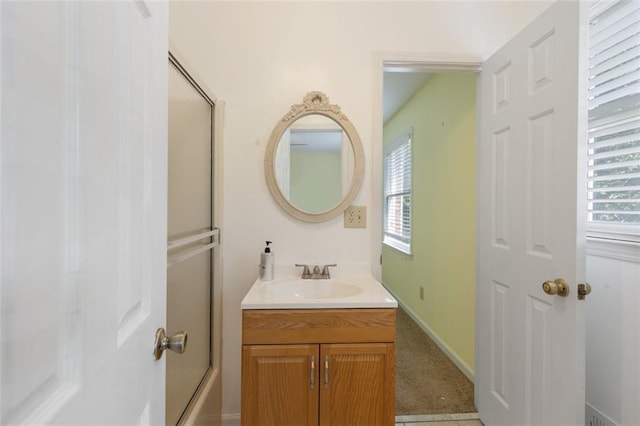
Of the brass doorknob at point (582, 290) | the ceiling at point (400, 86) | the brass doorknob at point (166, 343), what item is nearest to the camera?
the brass doorknob at point (166, 343)

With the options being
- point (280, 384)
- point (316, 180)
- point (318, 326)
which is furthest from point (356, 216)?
point (280, 384)

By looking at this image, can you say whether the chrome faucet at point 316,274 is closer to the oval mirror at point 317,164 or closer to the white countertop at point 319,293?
the white countertop at point 319,293

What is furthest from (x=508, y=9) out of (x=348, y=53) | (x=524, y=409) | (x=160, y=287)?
(x=160, y=287)

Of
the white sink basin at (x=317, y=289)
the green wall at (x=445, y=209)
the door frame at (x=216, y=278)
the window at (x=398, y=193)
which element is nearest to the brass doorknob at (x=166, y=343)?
the white sink basin at (x=317, y=289)

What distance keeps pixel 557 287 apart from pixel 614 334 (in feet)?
1.34

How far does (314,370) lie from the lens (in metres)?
1.17

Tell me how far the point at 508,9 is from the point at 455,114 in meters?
0.74

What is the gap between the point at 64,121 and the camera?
1.13 ft

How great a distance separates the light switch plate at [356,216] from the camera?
167 cm

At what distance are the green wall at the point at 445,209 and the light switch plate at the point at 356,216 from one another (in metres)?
0.95

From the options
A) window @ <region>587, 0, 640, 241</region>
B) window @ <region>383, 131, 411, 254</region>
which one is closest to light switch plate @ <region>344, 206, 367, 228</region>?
window @ <region>587, 0, 640, 241</region>

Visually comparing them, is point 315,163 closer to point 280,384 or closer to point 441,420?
point 280,384

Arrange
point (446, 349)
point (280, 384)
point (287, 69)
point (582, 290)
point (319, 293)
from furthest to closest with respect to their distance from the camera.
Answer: point (446, 349)
point (287, 69)
point (319, 293)
point (280, 384)
point (582, 290)

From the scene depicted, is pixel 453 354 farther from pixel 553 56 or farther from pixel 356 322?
pixel 553 56
